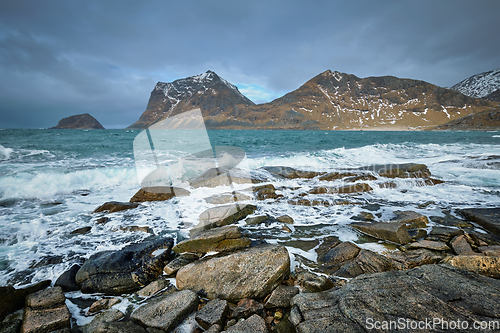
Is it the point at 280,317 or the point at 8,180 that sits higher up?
the point at 8,180

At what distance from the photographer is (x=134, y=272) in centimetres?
445

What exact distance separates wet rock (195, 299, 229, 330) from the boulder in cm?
693

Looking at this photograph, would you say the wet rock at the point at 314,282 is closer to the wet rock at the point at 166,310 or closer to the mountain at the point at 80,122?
the wet rock at the point at 166,310

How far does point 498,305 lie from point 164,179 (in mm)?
12308

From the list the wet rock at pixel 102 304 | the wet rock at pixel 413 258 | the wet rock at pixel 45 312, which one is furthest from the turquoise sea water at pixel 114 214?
the wet rock at pixel 102 304

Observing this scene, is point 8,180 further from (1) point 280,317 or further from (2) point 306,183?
(2) point 306,183

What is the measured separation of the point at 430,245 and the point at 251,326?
192 inches

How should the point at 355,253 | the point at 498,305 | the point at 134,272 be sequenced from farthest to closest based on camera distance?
the point at 355,253, the point at 134,272, the point at 498,305

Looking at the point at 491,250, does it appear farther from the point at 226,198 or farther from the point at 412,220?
the point at 226,198

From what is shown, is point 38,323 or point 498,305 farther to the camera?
point 38,323

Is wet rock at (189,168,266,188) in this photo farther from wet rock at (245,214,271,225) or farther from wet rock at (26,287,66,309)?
wet rock at (26,287,66,309)

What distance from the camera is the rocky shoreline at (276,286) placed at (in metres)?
2.73

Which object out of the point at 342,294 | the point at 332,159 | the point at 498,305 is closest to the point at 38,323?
the point at 342,294

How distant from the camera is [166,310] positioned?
11.0 ft
